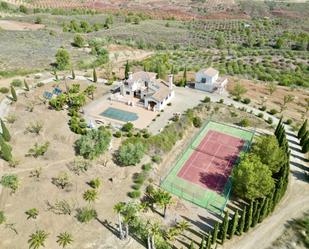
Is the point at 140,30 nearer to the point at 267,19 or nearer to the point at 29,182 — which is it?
the point at 267,19

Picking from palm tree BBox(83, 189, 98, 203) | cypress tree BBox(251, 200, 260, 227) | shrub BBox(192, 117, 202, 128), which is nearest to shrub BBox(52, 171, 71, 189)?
palm tree BBox(83, 189, 98, 203)

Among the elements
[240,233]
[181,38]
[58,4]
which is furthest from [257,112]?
[58,4]

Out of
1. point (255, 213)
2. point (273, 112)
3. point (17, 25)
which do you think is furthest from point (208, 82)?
point (17, 25)

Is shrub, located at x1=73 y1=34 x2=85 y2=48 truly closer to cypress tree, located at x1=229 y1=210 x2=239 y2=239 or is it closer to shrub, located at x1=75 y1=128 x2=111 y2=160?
shrub, located at x1=75 y1=128 x2=111 y2=160

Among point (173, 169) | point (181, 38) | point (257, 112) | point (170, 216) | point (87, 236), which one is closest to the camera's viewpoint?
point (87, 236)

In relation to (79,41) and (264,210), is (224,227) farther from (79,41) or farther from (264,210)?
(79,41)
